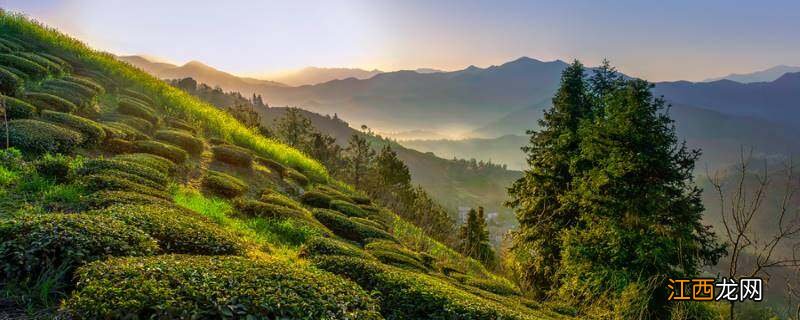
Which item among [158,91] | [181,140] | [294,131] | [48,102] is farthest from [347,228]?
[294,131]

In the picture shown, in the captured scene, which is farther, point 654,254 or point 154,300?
point 654,254

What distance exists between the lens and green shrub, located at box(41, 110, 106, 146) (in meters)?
11.4

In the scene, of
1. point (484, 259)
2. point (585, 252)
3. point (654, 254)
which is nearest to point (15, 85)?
point (585, 252)

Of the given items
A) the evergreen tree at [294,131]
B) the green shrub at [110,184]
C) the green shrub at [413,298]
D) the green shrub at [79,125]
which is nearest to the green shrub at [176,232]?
the green shrub at [413,298]

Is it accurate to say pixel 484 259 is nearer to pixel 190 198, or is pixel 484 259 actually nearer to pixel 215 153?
pixel 215 153

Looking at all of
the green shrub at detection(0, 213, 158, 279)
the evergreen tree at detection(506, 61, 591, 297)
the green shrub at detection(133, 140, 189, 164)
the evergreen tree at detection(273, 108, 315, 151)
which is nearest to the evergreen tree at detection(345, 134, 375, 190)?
the evergreen tree at detection(273, 108, 315, 151)

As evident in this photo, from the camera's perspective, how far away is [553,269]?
20625 millimetres

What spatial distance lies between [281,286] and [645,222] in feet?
51.8

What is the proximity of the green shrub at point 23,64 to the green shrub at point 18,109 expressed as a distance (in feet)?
17.7

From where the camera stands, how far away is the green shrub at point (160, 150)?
12891 mm

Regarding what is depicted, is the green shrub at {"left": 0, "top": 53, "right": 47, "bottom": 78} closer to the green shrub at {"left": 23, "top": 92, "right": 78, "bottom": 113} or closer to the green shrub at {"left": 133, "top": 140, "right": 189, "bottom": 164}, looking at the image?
the green shrub at {"left": 23, "top": 92, "right": 78, "bottom": 113}

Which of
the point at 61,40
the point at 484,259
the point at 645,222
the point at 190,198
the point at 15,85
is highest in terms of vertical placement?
the point at 61,40

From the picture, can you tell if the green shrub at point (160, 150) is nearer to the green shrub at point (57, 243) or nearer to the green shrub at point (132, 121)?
the green shrub at point (132, 121)

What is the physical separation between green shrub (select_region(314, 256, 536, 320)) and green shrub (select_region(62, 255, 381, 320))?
2.28 ft
